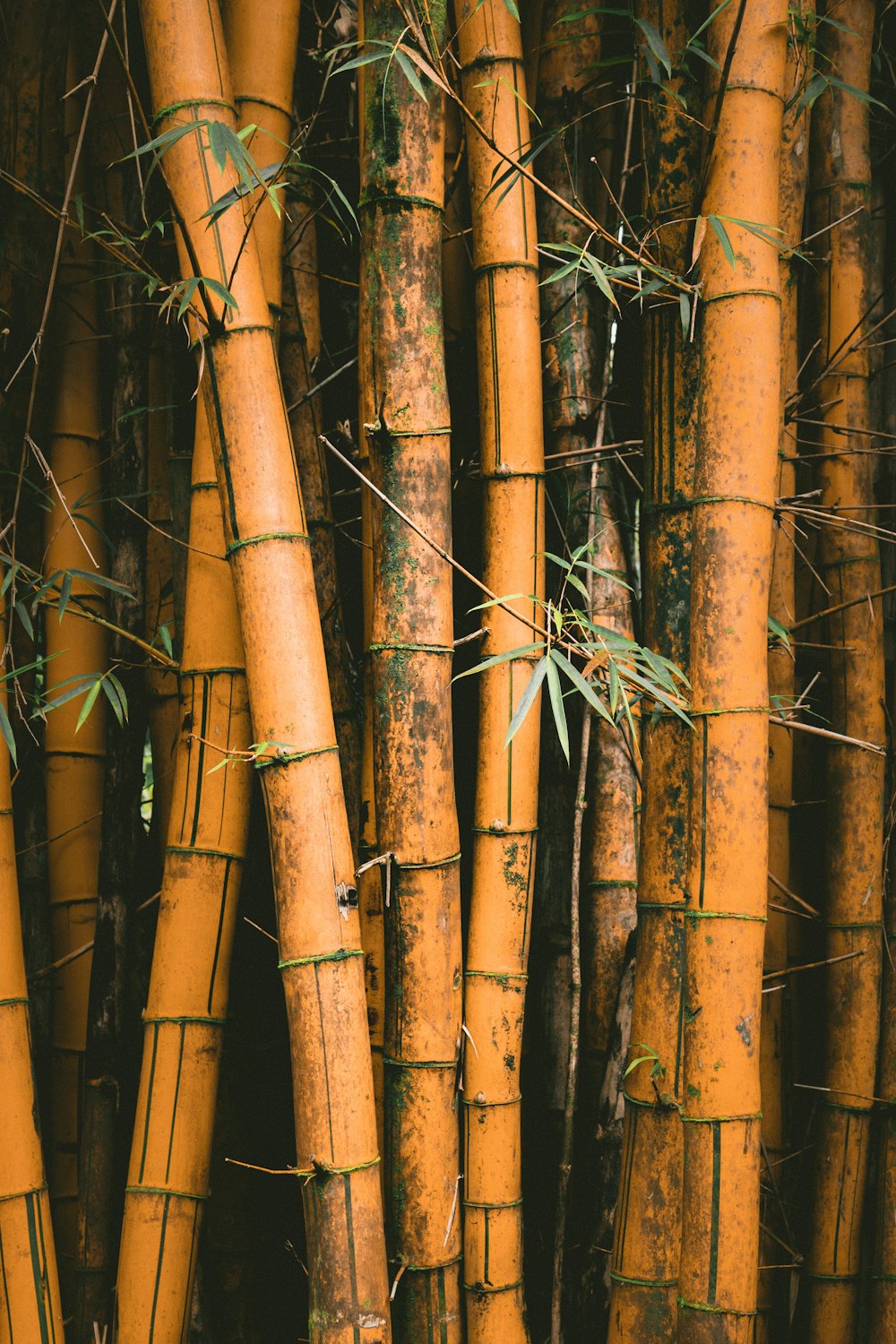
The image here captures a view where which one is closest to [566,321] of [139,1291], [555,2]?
[555,2]

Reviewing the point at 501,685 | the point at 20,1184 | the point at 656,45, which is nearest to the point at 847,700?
the point at 501,685

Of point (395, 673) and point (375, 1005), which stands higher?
point (395, 673)

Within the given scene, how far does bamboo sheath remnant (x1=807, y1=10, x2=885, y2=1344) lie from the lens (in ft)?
6.78

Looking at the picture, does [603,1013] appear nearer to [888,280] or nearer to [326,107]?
[888,280]

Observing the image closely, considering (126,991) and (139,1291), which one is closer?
(139,1291)

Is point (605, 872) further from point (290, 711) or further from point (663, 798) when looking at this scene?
point (290, 711)

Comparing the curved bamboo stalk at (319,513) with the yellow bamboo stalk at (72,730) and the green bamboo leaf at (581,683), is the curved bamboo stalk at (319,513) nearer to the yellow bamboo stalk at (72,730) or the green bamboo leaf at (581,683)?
the yellow bamboo stalk at (72,730)

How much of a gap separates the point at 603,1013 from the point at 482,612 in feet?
2.66

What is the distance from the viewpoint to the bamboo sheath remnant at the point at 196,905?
5.73 feet

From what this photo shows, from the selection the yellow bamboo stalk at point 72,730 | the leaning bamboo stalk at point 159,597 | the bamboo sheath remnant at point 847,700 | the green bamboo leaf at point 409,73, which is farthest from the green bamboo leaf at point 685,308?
the yellow bamboo stalk at point 72,730

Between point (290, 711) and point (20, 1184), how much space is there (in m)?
0.92

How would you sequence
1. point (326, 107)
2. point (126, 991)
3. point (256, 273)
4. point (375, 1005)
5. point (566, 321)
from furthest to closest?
point (326, 107) < point (566, 321) < point (126, 991) < point (375, 1005) < point (256, 273)

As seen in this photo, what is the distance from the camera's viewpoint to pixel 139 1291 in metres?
1.73

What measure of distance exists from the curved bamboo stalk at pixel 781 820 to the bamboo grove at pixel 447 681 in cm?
1
